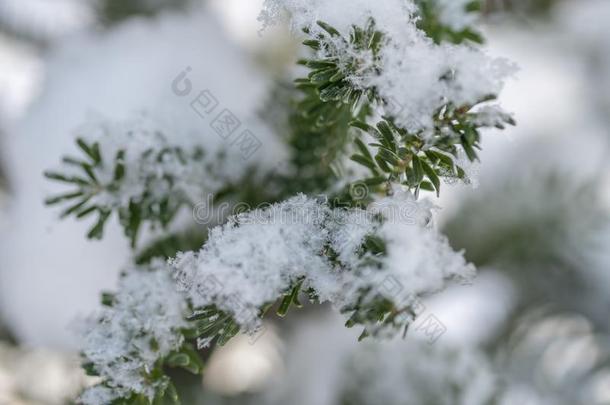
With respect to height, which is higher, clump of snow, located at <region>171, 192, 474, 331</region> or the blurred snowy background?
the blurred snowy background

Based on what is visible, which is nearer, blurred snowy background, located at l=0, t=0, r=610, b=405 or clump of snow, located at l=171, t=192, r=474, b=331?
clump of snow, located at l=171, t=192, r=474, b=331

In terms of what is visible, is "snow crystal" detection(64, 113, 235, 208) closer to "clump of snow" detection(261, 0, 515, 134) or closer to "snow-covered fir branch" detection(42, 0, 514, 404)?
"snow-covered fir branch" detection(42, 0, 514, 404)

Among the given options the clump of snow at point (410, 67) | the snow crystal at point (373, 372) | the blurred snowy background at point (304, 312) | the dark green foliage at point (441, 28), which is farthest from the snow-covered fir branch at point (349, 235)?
the snow crystal at point (373, 372)

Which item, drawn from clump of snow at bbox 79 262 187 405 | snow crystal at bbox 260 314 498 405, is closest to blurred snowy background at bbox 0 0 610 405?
snow crystal at bbox 260 314 498 405

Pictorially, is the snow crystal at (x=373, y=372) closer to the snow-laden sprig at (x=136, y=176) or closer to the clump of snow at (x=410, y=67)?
the snow-laden sprig at (x=136, y=176)

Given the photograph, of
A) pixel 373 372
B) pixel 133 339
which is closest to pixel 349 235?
pixel 133 339

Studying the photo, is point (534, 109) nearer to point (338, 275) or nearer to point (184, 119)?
point (184, 119)

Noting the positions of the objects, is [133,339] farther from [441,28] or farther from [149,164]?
[441,28]

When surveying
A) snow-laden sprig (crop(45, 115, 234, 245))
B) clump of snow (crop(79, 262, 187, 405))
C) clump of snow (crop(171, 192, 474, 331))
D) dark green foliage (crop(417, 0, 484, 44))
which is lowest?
clump of snow (crop(171, 192, 474, 331))
